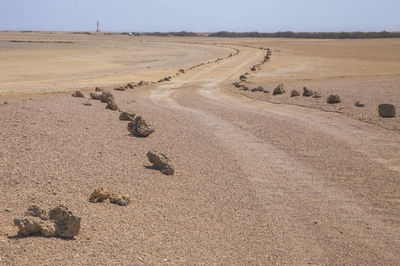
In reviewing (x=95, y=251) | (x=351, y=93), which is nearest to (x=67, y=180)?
(x=95, y=251)

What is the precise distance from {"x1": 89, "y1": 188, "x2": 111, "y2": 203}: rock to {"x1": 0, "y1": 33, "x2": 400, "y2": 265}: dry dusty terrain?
0.37ft

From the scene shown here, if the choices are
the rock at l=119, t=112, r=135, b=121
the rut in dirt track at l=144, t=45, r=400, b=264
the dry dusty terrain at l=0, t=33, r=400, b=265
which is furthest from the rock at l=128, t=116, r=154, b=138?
the rut in dirt track at l=144, t=45, r=400, b=264

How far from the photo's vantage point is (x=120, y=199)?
6.54m

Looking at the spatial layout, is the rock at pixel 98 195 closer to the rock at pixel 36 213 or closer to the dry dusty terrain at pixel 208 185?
the dry dusty terrain at pixel 208 185

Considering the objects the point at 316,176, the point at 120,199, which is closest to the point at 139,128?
the point at 316,176

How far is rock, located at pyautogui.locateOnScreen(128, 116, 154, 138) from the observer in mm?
10742

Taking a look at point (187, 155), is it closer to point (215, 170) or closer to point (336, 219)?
point (215, 170)

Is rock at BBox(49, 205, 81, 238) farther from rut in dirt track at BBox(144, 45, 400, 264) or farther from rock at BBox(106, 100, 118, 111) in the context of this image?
rock at BBox(106, 100, 118, 111)

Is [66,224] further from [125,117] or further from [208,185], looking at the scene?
[125,117]

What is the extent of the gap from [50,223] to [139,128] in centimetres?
565

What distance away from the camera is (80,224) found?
5.45m

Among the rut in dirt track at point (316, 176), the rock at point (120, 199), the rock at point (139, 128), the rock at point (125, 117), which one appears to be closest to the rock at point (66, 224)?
the rock at point (120, 199)

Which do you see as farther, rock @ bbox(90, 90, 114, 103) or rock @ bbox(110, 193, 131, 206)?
rock @ bbox(90, 90, 114, 103)

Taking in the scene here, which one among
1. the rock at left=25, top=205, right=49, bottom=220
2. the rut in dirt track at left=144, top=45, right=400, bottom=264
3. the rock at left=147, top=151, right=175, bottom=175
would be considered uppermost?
the rock at left=25, top=205, right=49, bottom=220
